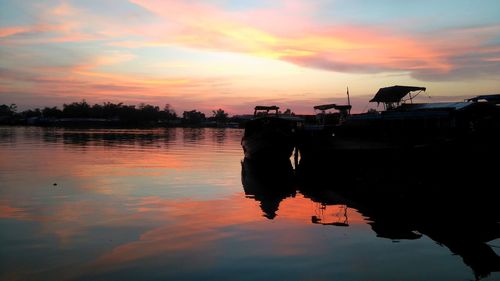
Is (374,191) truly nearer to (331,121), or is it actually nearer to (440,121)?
(440,121)

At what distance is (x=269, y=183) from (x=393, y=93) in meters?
15.5

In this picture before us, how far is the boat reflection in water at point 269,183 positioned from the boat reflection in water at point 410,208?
4 centimetres

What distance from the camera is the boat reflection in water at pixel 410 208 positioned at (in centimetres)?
1043

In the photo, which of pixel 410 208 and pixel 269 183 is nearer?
pixel 410 208

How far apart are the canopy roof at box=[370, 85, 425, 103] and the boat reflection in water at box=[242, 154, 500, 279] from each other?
1177cm

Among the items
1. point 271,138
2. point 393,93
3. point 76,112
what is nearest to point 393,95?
point 393,93

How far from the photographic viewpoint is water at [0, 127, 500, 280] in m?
8.36

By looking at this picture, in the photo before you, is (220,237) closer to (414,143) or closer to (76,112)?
(414,143)

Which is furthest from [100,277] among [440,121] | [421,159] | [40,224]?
[440,121]

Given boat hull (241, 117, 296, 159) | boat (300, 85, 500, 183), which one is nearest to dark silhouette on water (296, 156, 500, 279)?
boat (300, 85, 500, 183)

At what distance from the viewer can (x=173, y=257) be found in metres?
9.11

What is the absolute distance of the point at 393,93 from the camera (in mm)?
32906

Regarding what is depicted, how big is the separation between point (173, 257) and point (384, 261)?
15.6 ft

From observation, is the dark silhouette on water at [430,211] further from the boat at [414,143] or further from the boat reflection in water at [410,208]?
the boat at [414,143]
